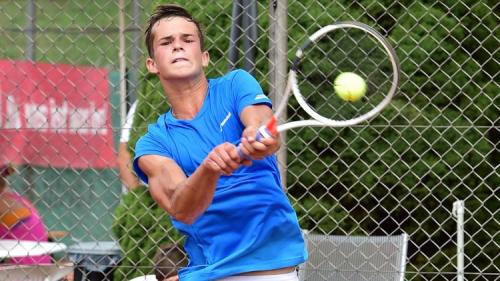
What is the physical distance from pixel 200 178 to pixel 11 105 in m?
3.66

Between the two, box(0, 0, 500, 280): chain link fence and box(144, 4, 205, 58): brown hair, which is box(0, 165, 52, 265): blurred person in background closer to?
box(0, 0, 500, 280): chain link fence

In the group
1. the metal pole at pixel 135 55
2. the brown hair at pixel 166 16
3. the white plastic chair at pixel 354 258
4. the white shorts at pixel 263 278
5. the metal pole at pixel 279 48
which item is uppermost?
the metal pole at pixel 135 55

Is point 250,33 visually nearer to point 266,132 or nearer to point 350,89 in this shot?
point 350,89

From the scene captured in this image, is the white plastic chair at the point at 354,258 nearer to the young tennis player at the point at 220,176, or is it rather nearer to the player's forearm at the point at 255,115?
the young tennis player at the point at 220,176

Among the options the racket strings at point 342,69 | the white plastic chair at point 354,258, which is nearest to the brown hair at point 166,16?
the racket strings at point 342,69

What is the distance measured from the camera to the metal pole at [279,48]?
15.4ft

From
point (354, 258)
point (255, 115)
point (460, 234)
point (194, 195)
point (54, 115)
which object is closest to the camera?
point (194, 195)

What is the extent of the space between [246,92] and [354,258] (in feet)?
5.58

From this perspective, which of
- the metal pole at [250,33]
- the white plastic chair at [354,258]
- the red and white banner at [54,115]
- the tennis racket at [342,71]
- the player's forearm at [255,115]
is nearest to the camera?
the player's forearm at [255,115]

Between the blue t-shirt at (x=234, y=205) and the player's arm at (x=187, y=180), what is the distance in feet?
0.19

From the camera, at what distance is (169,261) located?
4.93 meters

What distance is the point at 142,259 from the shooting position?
5.20 m

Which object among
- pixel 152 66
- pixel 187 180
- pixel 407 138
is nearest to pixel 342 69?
pixel 407 138

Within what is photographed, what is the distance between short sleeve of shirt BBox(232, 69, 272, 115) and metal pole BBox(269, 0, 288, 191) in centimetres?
129
